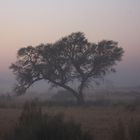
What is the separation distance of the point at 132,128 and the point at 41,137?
2922 mm

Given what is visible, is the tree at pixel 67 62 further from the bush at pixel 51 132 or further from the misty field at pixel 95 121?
the bush at pixel 51 132

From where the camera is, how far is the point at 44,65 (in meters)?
47.8

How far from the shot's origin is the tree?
156 ft

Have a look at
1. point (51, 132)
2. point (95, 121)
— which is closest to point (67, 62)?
point (95, 121)

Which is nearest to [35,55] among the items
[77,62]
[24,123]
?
[77,62]

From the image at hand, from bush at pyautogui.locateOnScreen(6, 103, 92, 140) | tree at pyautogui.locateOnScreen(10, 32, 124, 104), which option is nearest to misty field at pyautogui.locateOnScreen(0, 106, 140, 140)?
bush at pyautogui.locateOnScreen(6, 103, 92, 140)

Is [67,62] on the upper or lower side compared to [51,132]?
upper

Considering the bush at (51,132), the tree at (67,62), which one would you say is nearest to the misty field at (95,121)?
the bush at (51,132)

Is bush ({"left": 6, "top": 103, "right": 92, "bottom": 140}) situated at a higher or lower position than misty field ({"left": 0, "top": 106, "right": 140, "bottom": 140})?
lower

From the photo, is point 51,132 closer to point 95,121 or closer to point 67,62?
point 95,121

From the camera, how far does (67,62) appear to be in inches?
1898

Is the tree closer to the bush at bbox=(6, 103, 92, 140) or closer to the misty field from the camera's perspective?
the misty field

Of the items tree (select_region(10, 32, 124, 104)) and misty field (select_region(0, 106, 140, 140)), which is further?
tree (select_region(10, 32, 124, 104))

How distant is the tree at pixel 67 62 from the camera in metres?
47.6
